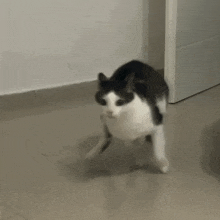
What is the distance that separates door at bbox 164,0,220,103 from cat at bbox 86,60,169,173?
0.65 metres

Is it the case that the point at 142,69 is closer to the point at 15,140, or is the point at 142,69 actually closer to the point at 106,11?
the point at 15,140

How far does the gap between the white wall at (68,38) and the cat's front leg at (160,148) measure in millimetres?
1082

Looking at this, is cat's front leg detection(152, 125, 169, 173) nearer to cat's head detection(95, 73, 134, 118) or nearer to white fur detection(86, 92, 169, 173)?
white fur detection(86, 92, 169, 173)

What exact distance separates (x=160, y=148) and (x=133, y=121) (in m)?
0.19

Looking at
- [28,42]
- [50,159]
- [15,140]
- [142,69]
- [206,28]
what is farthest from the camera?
[206,28]

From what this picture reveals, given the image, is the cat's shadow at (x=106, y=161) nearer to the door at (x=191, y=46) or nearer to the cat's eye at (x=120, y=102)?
the cat's eye at (x=120, y=102)

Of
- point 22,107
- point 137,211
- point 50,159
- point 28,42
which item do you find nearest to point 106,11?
point 28,42

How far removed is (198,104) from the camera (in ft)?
7.16

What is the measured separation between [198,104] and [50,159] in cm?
102

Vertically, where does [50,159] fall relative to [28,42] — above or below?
below

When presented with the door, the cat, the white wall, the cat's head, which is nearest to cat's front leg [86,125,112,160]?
the cat

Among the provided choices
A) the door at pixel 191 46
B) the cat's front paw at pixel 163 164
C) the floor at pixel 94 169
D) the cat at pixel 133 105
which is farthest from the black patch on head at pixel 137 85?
the door at pixel 191 46

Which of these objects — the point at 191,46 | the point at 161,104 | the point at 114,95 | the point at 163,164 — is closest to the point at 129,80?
the point at 114,95

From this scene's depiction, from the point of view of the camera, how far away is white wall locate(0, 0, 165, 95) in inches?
82.9
